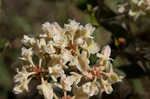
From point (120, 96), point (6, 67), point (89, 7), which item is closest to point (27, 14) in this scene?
point (6, 67)

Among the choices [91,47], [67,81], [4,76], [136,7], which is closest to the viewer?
[67,81]

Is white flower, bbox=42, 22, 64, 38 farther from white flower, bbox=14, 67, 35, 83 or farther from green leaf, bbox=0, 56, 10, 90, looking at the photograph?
green leaf, bbox=0, 56, 10, 90

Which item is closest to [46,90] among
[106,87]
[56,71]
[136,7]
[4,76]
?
[56,71]

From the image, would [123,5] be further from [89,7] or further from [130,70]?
[130,70]

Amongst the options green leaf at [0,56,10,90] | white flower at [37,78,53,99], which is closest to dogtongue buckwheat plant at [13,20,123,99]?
white flower at [37,78,53,99]

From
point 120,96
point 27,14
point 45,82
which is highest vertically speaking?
point 27,14

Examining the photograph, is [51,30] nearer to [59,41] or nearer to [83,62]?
[59,41]

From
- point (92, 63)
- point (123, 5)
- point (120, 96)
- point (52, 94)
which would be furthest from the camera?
point (123, 5)
